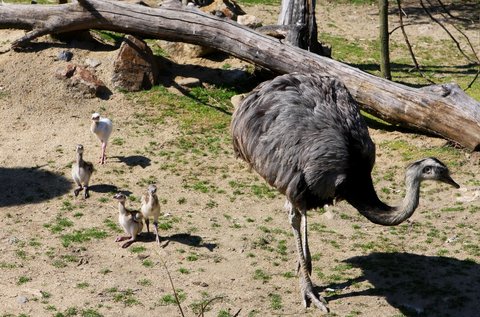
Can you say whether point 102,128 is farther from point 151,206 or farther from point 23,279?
point 23,279

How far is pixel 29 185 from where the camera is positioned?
32.6ft

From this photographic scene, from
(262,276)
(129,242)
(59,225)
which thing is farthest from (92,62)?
(262,276)

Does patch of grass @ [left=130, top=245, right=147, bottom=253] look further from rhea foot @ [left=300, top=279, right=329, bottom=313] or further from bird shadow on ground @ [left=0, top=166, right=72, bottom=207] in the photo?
rhea foot @ [left=300, top=279, right=329, bottom=313]

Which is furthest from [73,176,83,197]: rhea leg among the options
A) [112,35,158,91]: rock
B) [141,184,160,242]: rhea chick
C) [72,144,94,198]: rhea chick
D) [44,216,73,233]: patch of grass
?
[112,35,158,91]: rock

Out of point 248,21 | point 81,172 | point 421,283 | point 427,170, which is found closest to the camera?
point 427,170

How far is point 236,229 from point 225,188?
3.66 feet

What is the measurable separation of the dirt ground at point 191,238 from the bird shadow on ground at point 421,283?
0.02 m

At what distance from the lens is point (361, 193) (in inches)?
297

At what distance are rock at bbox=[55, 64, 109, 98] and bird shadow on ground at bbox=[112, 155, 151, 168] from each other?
178 cm

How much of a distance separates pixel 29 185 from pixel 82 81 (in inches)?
103

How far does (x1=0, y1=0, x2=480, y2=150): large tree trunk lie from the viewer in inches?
444

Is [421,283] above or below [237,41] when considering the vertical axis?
below

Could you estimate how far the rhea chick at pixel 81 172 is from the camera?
378 inches

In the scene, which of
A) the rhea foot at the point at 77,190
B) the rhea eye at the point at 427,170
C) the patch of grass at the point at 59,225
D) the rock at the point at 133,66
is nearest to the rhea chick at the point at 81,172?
the rhea foot at the point at 77,190
